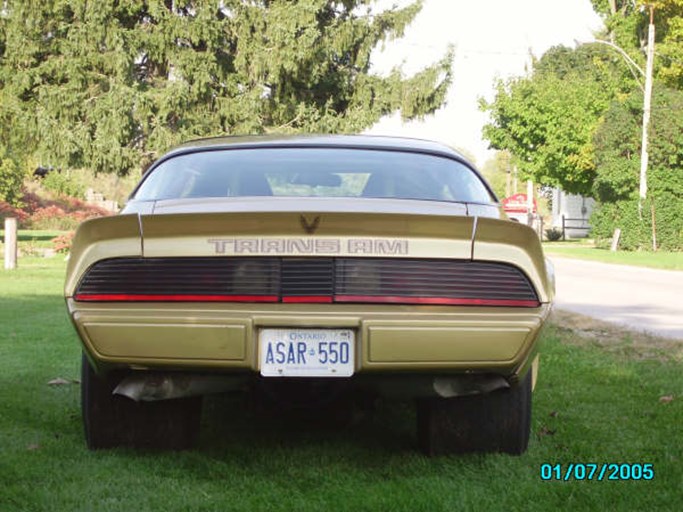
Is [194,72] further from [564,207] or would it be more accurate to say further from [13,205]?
[564,207]

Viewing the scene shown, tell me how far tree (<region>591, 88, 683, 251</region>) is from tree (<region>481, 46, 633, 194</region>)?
4.57 meters

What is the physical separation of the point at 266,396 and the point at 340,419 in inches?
29.0

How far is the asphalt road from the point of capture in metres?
9.79

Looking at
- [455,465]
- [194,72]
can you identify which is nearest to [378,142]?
[455,465]

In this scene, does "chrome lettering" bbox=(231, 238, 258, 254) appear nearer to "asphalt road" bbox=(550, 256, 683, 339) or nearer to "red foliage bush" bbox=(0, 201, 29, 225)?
"asphalt road" bbox=(550, 256, 683, 339)

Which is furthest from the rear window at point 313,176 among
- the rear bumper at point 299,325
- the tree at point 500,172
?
the tree at point 500,172

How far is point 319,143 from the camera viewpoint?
460cm

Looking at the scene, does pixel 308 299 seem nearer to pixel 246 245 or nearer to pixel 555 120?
pixel 246 245

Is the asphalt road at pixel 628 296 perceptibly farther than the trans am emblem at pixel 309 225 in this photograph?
Yes

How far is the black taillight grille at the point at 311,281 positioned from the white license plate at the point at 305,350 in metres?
0.12

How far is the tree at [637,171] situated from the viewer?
29844 millimetres

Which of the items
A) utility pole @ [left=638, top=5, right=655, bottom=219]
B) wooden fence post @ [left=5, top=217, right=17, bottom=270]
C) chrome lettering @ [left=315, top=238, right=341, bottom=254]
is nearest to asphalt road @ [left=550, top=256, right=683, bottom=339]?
chrome lettering @ [left=315, top=238, right=341, bottom=254]

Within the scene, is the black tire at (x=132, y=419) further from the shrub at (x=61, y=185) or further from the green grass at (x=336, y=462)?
the shrub at (x=61, y=185)

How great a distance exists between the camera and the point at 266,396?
4047 mm
